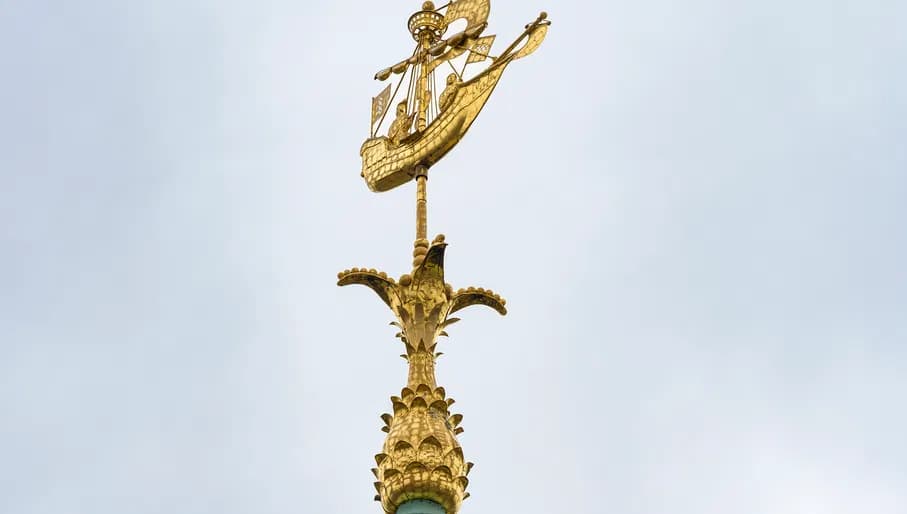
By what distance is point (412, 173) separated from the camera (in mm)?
19047

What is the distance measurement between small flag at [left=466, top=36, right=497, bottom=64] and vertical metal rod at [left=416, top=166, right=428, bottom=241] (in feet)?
4.77

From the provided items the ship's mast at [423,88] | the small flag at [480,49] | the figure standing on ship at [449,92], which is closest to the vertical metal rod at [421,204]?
the ship's mast at [423,88]

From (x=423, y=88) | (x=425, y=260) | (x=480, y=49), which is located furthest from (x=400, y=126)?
(x=425, y=260)

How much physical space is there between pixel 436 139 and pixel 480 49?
4.54 ft

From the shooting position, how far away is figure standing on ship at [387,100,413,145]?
19.7 metres

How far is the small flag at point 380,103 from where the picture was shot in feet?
67.2

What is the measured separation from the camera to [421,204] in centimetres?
1845

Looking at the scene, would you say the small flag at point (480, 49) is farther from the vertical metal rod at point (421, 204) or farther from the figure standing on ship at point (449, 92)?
the vertical metal rod at point (421, 204)

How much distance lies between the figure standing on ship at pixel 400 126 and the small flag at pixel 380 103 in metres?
0.41

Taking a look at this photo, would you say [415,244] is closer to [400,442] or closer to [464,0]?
[400,442]

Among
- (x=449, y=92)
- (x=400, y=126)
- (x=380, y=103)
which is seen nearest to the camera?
(x=449, y=92)

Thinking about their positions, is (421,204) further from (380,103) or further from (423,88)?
(380,103)

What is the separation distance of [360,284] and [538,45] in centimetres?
327

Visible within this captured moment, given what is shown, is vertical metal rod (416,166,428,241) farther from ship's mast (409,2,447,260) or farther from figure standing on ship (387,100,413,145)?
figure standing on ship (387,100,413,145)
